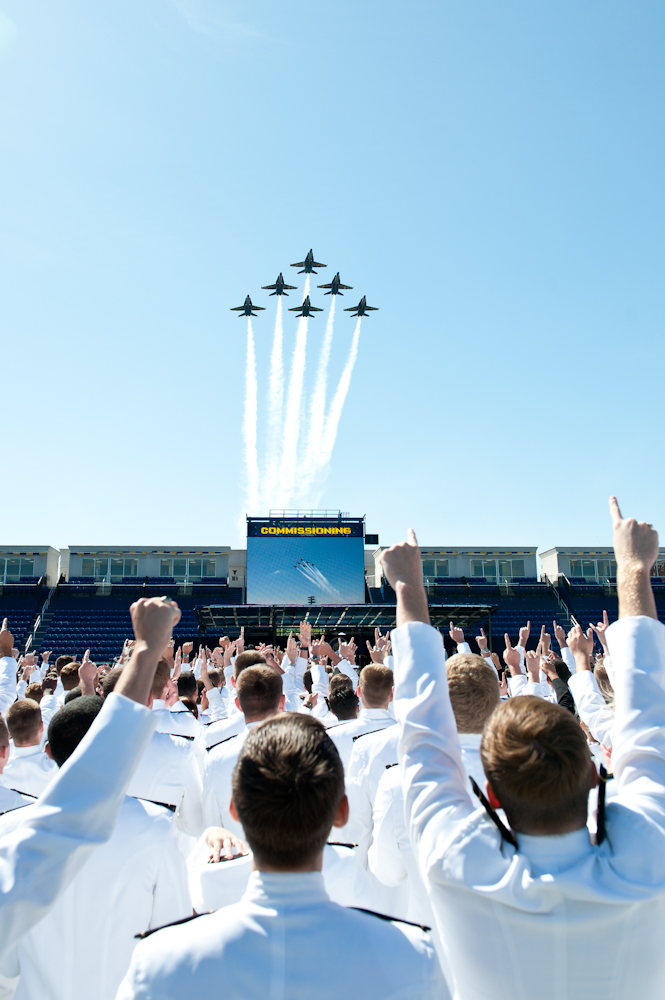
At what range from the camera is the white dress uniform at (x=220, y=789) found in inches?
186

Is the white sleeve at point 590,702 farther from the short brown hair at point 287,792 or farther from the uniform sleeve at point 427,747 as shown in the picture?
the short brown hair at point 287,792

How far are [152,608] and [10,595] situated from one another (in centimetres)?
5345

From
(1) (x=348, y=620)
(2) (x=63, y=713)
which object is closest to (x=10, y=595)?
(1) (x=348, y=620)

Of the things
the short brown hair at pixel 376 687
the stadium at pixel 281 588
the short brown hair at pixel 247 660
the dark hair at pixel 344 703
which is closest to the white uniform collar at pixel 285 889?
the short brown hair at pixel 247 660

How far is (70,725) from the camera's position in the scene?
3592mm

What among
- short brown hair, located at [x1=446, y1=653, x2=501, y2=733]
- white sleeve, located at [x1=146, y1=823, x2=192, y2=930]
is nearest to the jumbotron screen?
short brown hair, located at [x1=446, y1=653, x2=501, y2=733]

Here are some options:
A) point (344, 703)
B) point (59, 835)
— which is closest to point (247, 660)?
point (344, 703)

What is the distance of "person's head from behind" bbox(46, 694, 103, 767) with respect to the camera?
3.58 meters

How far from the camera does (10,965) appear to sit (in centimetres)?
287

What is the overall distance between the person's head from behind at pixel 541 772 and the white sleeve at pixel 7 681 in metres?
7.14

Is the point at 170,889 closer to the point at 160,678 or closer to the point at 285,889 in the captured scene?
the point at 285,889

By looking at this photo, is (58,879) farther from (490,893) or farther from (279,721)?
(490,893)

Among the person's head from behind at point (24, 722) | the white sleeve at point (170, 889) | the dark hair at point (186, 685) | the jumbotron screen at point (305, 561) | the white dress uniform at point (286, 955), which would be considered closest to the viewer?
the white dress uniform at point (286, 955)

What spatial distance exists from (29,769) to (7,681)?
3.13 metres
